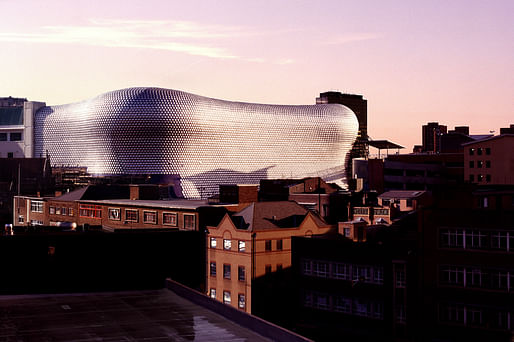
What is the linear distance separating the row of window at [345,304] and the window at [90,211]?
58559mm

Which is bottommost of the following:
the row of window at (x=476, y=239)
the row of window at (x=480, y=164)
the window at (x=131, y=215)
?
the row of window at (x=476, y=239)

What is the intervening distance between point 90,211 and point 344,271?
65955 mm

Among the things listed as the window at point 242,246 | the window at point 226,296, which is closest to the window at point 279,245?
the window at point 242,246

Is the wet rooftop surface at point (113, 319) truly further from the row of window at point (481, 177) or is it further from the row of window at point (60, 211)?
the row of window at point (481, 177)

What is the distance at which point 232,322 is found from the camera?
137 ft

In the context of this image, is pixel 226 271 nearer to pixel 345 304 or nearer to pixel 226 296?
pixel 226 296

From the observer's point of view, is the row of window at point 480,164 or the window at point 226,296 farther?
the row of window at point 480,164

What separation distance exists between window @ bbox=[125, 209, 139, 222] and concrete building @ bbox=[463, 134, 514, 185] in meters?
83.1

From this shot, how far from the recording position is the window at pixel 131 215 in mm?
118363

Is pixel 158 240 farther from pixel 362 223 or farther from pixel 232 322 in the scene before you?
pixel 232 322

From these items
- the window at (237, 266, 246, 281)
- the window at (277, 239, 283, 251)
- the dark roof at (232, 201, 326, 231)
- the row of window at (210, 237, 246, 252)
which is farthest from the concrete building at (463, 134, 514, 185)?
the window at (237, 266, 246, 281)

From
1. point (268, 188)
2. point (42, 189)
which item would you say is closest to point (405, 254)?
point (268, 188)

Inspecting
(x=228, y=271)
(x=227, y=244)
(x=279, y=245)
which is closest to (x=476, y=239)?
(x=279, y=245)

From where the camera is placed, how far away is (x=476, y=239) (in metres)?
68.2
